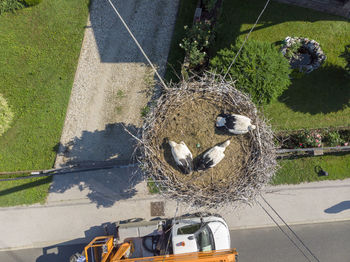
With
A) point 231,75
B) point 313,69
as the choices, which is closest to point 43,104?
point 231,75

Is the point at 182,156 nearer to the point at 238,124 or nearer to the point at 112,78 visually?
the point at 238,124

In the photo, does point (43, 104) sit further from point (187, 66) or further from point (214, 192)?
point (214, 192)

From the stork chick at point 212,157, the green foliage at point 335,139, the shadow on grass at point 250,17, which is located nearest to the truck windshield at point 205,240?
the stork chick at point 212,157

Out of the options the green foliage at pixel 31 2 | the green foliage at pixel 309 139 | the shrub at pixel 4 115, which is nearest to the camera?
the green foliage at pixel 309 139

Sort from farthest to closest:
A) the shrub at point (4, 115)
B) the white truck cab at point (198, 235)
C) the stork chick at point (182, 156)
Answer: the shrub at point (4, 115) → the white truck cab at point (198, 235) → the stork chick at point (182, 156)

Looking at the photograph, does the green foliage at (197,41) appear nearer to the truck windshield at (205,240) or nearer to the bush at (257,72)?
the bush at (257,72)

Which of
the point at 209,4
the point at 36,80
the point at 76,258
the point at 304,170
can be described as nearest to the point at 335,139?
the point at 304,170
